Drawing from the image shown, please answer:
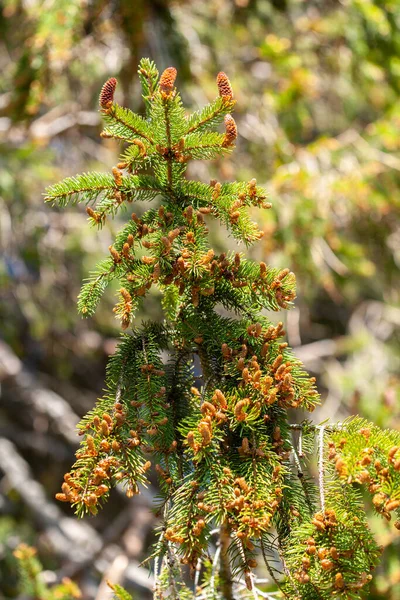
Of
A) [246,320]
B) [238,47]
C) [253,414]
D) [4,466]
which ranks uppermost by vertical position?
[238,47]

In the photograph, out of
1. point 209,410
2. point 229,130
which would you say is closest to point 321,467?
point 209,410

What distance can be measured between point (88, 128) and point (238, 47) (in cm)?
176

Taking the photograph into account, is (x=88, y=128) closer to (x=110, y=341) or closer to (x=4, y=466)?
(x=110, y=341)

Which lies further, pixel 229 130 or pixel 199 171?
pixel 199 171

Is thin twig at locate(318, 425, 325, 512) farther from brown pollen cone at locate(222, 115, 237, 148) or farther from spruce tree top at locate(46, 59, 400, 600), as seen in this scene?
brown pollen cone at locate(222, 115, 237, 148)

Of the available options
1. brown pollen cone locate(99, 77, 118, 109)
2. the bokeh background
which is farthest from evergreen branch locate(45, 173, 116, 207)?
the bokeh background

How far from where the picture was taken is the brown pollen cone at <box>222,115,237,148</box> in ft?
3.87

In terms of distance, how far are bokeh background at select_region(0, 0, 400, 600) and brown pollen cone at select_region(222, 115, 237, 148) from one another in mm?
1957

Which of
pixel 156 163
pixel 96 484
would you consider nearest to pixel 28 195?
pixel 156 163

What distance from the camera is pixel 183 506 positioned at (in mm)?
1082

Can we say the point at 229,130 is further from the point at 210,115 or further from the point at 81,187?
the point at 81,187

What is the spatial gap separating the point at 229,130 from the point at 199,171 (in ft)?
10.0

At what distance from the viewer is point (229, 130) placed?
3.91 feet

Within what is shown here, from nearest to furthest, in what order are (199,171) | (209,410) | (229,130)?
1. (209,410)
2. (229,130)
3. (199,171)
